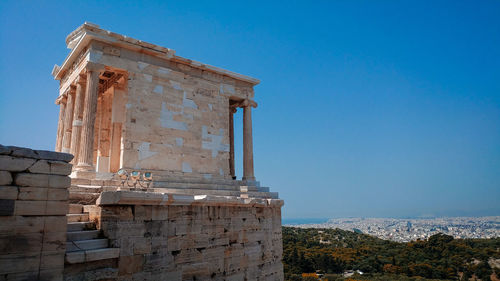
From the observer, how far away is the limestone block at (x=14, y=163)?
5.72 meters

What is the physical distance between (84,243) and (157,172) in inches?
228

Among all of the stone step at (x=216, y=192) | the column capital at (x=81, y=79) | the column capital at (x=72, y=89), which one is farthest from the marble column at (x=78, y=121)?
the stone step at (x=216, y=192)

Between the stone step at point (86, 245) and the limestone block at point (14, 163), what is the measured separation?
1.72m

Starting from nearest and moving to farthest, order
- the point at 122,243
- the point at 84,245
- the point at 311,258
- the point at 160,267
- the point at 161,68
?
the point at 84,245 < the point at 122,243 < the point at 160,267 < the point at 161,68 < the point at 311,258

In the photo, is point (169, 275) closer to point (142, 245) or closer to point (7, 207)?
point (142, 245)

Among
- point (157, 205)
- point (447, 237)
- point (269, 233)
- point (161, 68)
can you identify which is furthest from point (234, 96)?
point (447, 237)

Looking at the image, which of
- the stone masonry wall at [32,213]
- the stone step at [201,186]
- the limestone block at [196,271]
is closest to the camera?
the stone masonry wall at [32,213]

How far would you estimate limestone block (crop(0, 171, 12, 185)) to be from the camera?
5684 millimetres

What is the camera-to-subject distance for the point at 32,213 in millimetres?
5895

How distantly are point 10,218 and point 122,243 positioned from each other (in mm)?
2322

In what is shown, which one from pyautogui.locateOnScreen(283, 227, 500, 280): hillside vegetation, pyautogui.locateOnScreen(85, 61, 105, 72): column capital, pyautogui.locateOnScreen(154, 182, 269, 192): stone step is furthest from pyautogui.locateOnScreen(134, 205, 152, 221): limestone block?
pyautogui.locateOnScreen(283, 227, 500, 280): hillside vegetation

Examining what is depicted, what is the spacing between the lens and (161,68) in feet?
45.2

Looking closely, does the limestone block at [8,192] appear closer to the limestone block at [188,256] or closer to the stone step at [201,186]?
the limestone block at [188,256]

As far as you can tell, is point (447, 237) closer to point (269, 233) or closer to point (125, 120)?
point (269, 233)
